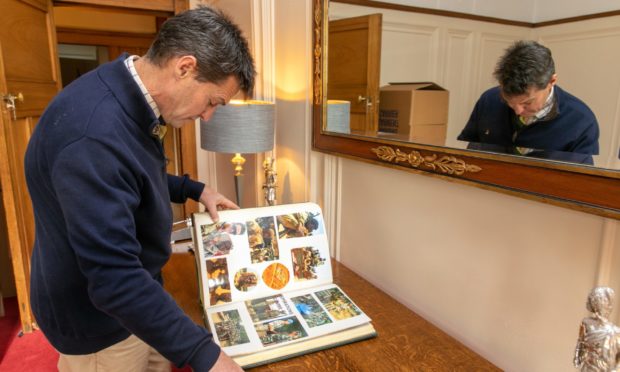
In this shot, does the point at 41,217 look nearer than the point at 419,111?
Yes

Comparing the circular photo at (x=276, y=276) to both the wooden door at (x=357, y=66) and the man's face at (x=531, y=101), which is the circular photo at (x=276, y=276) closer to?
the wooden door at (x=357, y=66)

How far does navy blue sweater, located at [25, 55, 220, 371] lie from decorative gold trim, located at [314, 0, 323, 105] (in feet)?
2.51

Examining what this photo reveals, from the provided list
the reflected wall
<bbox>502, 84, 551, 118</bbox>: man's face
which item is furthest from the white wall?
<bbox>502, 84, 551, 118</bbox>: man's face

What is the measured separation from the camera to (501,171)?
0.86 meters

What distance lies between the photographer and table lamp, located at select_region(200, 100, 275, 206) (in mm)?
1558

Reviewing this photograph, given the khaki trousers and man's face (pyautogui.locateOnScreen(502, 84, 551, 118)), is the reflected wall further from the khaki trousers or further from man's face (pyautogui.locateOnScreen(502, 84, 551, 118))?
the khaki trousers

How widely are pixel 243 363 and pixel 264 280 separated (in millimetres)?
285

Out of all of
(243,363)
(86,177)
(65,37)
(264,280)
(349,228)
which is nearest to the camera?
(86,177)

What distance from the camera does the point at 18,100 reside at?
6.98ft

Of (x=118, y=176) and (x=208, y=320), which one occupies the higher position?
(x=118, y=176)

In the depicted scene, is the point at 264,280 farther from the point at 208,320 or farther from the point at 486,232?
the point at 486,232

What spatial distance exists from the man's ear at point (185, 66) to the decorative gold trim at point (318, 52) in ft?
2.55

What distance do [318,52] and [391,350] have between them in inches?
40.4

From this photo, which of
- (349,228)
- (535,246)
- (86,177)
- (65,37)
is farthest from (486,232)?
(65,37)
